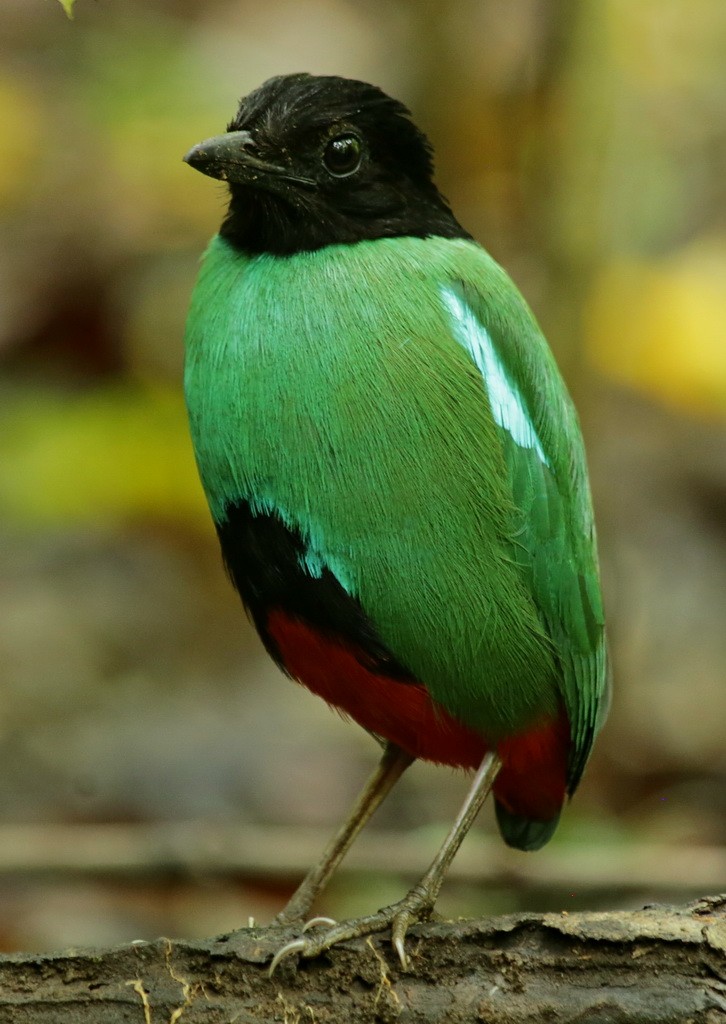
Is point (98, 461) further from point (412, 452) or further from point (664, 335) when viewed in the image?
point (412, 452)

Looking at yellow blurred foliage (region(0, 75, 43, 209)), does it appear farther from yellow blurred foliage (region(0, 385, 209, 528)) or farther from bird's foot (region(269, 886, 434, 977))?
bird's foot (region(269, 886, 434, 977))

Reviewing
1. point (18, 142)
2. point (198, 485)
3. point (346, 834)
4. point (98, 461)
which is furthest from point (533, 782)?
point (18, 142)

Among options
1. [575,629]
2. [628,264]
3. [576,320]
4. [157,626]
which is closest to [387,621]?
[575,629]

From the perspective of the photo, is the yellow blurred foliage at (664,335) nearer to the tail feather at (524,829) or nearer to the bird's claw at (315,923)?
the tail feather at (524,829)

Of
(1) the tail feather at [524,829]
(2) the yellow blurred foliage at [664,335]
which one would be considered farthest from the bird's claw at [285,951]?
(2) the yellow blurred foliage at [664,335]

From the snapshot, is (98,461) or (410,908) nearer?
(410,908)

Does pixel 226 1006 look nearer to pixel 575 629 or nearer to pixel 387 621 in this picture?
pixel 387 621

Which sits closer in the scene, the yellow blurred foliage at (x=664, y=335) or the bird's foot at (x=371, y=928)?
the bird's foot at (x=371, y=928)
